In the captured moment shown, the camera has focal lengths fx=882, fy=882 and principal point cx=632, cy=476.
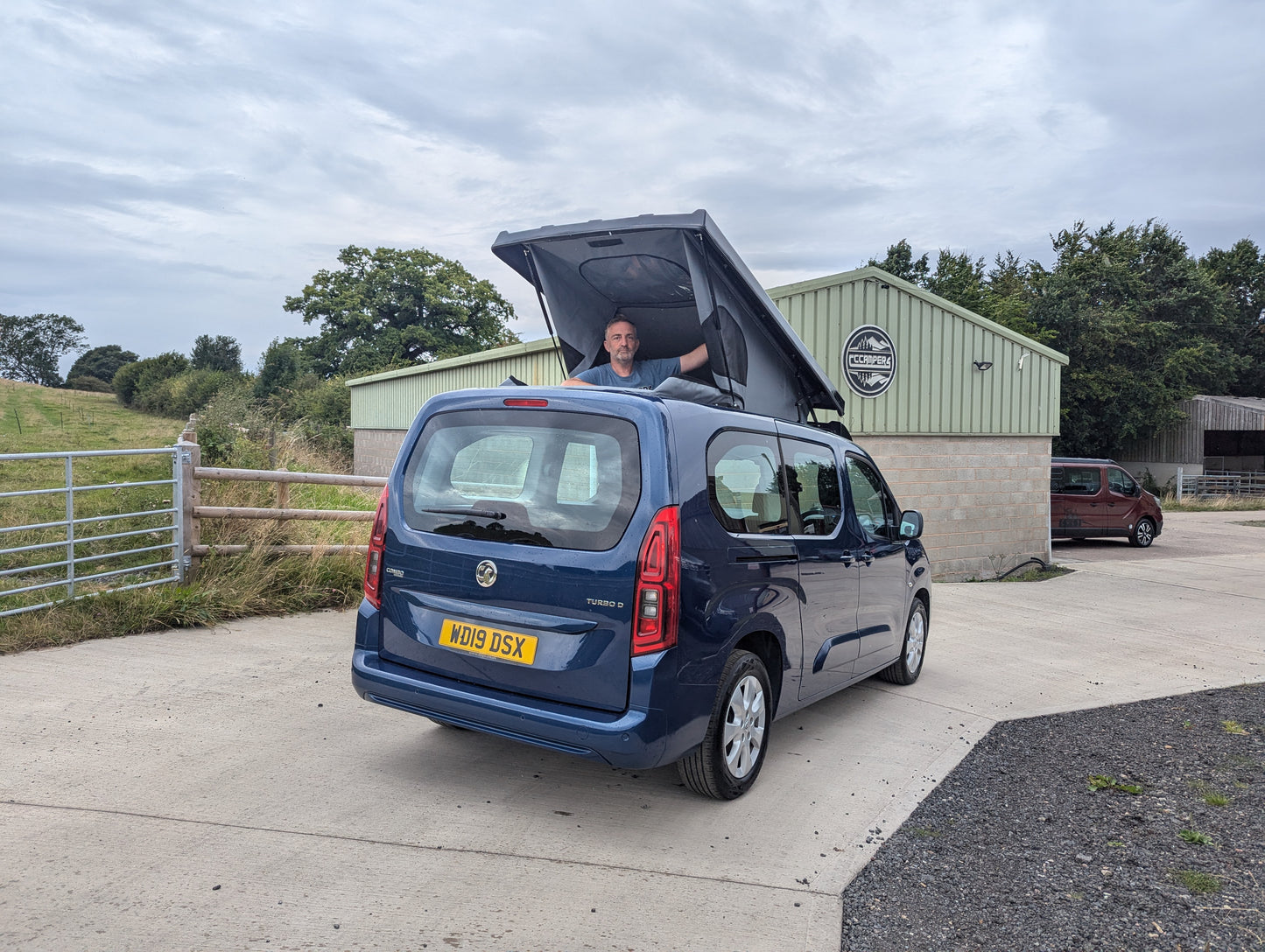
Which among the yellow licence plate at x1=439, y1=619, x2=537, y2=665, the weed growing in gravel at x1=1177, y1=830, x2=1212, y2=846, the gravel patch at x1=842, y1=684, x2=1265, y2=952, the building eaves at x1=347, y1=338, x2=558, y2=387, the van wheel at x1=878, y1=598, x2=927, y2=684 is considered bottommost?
the gravel patch at x1=842, y1=684, x2=1265, y2=952

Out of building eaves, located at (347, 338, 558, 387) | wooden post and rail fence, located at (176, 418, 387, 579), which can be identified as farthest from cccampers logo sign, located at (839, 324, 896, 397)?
wooden post and rail fence, located at (176, 418, 387, 579)

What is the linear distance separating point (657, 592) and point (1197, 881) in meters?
2.34

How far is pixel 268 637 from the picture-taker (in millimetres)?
6445

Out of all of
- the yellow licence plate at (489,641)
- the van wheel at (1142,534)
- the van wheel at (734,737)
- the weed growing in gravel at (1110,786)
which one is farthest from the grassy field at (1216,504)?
the yellow licence plate at (489,641)

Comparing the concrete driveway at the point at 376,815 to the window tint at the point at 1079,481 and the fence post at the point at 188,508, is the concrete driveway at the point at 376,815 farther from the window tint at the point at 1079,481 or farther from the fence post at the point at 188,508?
the window tint at the point at 1079,481

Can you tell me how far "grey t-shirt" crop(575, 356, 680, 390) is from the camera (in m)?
6.26

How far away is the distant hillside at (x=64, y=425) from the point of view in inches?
691

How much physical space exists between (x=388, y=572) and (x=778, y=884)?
82.7 inches

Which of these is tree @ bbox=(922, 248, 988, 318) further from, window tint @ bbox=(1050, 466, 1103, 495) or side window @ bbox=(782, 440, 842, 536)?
side window @ bbox=(782, 440, 842, 536)

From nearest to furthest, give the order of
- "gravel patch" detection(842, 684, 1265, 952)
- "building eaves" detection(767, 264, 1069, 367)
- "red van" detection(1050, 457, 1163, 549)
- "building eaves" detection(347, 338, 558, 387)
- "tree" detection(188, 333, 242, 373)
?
1. "gravel patch" detection(842, 684, 1265, 952)
2. "building eaves" detection(767, 264, 1069, 367)
3. "building eaves" detection(347, 338, 558, 387)
4. "red van" detection(1050, 457, 1163, 549)
5. "tree" detection(188, 333, 242, 373)

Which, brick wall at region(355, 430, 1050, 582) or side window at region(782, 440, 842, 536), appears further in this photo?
brick wall at region(355, 430, 1050, 582)

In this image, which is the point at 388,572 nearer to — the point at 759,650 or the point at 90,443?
the point at 759,650

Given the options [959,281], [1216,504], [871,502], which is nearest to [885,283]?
[871,502]

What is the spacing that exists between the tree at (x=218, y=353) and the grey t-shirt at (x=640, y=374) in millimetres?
65298
